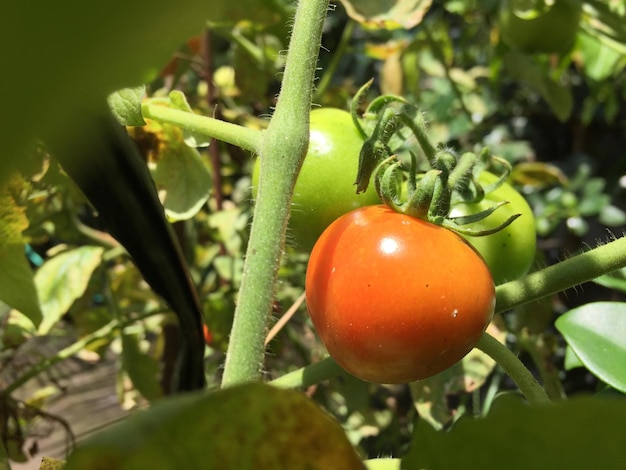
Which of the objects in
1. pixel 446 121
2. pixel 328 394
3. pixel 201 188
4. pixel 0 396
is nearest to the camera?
pixel 201 188

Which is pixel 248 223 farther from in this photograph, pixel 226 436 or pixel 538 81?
pixel 538 81

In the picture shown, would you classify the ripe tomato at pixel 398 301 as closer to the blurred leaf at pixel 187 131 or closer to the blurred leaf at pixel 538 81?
the blurred leaf at pixel 187 131

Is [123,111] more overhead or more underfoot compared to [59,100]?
more underfoot

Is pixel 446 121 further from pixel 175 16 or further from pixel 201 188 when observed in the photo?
pixel 175 16

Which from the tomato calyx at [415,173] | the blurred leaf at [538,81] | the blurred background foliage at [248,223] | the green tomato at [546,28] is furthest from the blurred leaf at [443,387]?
the blurred leaf at [538,81]

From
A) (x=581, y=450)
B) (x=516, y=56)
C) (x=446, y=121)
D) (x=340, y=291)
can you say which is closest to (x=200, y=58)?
(x=516, y=56)

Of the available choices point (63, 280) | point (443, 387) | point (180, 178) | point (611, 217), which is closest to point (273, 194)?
point (180, 178)

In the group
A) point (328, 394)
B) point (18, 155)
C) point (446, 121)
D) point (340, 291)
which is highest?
point (18, 155)

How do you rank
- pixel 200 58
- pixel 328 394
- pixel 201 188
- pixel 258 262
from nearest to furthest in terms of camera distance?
pixel 258 262 < pixel 201 188 < pixel 328 394 < pixel 200 58
